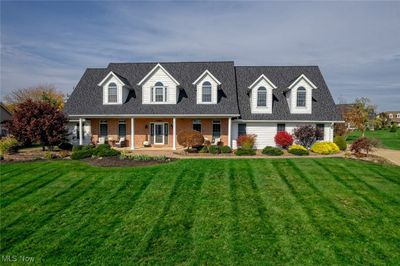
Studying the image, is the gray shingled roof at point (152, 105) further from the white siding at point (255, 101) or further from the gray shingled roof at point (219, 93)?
the white siding at point (255, 101)

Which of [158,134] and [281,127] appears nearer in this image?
[281,127]

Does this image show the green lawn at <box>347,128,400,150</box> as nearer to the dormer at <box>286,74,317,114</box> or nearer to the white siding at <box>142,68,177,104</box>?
the dormer at <box>286,74,317,114</box>

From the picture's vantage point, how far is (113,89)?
1009 inches

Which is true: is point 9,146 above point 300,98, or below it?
below

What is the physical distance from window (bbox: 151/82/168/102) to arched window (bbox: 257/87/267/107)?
8.57 m

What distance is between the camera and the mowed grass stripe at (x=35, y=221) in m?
9.10

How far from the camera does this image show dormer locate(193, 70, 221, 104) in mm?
24808

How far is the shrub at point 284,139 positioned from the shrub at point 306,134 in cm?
68

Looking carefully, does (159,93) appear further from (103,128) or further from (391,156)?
(391,156)

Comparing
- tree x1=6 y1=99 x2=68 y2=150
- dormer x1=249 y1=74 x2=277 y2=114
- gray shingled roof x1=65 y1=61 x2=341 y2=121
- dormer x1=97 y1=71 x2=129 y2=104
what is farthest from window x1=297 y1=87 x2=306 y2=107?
tree x1=6 y1=99 x2=68 y2=150

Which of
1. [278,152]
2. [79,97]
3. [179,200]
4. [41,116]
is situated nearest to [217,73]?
[278,152]

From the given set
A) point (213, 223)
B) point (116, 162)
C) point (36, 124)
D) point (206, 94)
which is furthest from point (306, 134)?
point (36, 124)

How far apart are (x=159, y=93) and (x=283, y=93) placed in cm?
1204

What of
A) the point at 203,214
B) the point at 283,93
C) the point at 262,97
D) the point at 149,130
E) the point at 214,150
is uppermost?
the point at 283,93
